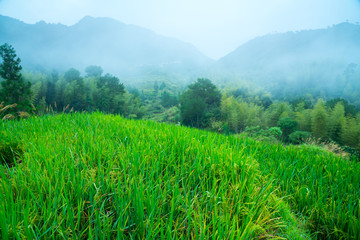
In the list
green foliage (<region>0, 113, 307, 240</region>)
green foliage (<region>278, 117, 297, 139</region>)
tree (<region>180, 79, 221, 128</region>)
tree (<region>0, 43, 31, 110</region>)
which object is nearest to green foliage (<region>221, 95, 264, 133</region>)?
tree (<region>180, 79, 221, 128</region>)

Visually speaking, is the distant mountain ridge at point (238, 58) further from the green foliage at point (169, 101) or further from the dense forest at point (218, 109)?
the dense forest at point (218, 109)

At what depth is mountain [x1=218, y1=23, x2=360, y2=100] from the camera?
92875 millimetres

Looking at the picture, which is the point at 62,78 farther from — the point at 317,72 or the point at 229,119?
the point at 317,72

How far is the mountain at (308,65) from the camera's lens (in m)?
92.9

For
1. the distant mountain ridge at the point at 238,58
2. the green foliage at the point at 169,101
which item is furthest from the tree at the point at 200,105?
the distant mountain ridge at the point at 238,58

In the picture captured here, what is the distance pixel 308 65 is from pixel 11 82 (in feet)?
613

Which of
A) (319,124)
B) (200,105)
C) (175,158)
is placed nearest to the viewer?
(175,158)

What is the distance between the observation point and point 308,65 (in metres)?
139

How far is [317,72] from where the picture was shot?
121 metres

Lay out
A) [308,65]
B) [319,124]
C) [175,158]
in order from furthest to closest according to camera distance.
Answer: [308,65]
[319,124]
[175,158]

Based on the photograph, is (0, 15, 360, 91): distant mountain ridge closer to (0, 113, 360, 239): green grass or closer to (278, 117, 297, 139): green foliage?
(278, 117, 297, 139): green foliage

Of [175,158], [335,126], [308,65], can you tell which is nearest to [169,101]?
[335,126]

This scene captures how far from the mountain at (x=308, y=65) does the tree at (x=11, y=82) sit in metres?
102

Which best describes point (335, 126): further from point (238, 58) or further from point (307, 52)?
point (307, 52)
